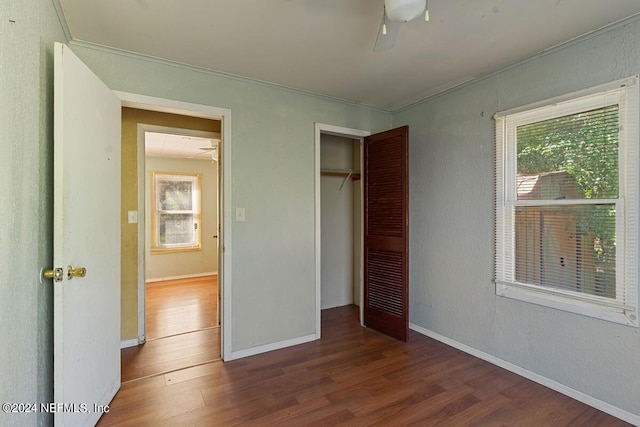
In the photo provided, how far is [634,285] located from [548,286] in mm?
463

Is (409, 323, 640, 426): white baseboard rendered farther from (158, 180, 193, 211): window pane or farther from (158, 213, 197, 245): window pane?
(158, 180, 193, 211): window pane

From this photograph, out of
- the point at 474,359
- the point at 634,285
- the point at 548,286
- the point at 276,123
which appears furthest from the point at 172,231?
the point at 634,285

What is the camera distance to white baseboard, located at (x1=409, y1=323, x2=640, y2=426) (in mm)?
1805

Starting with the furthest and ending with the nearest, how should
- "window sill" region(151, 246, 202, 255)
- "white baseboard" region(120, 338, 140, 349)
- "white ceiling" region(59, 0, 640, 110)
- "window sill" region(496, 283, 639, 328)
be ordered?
"window sill" region(151, 246, 202, 255) → "white baseboard" region(120, 338, 140, 349) → "window sill" region(496, 283, 639, 328) → "white ceiling" region(59, 0, 640, 110)

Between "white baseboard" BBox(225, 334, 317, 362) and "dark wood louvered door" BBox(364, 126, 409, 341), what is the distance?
0.75 metres

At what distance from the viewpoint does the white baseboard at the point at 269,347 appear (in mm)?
2590

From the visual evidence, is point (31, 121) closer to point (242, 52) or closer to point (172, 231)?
point (242, 52)

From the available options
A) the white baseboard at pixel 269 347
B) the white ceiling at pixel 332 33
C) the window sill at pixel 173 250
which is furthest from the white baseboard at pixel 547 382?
the window sill at pixel 173 250

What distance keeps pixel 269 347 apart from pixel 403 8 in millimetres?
2679

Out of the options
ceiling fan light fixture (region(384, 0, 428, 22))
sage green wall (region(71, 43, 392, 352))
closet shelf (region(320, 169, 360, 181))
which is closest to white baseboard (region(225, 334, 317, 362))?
sage green wall (region(71, 43, 392, 352))

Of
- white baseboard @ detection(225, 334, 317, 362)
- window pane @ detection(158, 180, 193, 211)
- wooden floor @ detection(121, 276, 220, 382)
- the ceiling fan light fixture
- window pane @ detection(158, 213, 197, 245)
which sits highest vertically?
the ceiling fan light fixture

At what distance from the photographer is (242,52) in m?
2.19

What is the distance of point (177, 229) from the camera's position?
231 inches

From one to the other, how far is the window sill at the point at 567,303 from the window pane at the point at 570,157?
68cm
